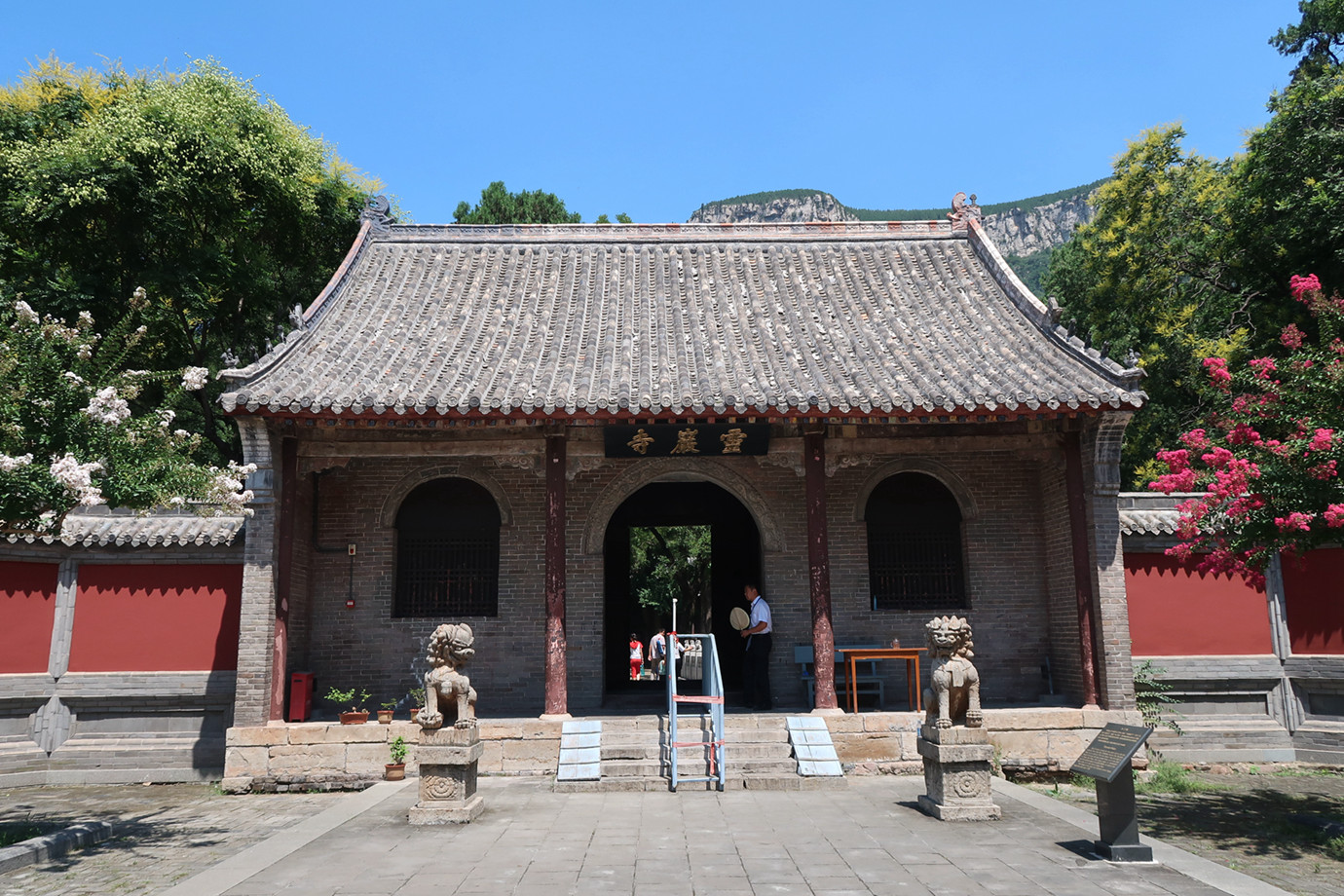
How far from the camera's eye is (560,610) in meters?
9.80

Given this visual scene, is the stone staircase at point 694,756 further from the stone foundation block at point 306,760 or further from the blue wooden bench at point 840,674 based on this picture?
the stone foundation block at point 306,760

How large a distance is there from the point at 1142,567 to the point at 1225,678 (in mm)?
1553

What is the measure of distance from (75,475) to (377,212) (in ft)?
30.7

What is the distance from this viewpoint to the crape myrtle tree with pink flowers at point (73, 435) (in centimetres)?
614

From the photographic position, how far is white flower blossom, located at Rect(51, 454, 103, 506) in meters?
5.82

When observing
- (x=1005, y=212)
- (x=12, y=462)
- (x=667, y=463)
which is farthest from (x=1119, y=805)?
(x=1005, y=212)

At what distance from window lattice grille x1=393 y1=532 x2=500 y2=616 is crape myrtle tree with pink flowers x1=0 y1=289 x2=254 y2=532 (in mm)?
4644

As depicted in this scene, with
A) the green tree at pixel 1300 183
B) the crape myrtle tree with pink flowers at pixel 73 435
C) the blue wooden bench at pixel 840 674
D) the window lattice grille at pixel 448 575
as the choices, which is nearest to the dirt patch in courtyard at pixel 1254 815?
the blue wooden bench at pixel 840 674

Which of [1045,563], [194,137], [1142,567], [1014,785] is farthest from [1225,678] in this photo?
[194,137]

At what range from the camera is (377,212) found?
14.2 meters

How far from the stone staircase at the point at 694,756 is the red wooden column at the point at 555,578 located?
0.63 m

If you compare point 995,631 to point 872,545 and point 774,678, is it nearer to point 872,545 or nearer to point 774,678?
point 872,545

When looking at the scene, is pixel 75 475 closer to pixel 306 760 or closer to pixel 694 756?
pixel 306 760

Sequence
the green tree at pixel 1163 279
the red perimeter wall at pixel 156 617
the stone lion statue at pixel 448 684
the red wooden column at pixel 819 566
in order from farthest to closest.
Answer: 1. the green tree at pixel 1163 279
2. the red perimeter wall at pixel 156 617
3. the red wooden column at pixel 819 566
4. the stone lion statue at pixel 448 684
